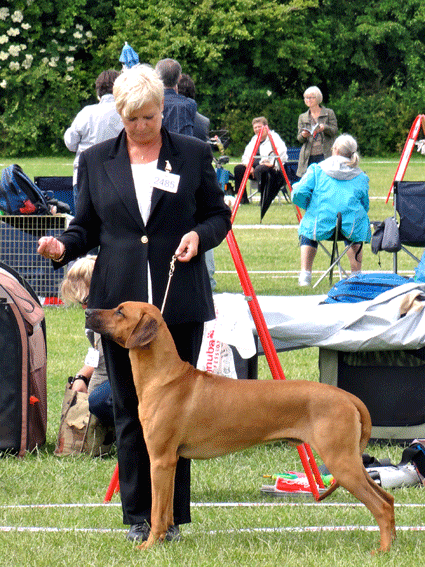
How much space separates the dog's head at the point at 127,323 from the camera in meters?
3.46

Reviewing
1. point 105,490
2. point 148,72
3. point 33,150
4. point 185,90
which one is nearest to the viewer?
point 148,72

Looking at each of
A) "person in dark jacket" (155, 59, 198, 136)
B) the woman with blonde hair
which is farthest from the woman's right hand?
the woman with blonde hair

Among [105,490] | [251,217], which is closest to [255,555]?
[105,490]

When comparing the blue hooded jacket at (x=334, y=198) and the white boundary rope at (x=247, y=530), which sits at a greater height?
the white boundary rope at (x=247, y=530)

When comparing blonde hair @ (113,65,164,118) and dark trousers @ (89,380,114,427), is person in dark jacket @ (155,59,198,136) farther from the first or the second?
blonde hair @ (113,65,164,118)

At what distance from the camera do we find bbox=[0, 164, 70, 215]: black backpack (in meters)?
8.88

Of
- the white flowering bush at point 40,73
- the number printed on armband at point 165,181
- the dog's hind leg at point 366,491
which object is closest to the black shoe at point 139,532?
the dog's hind leg at point 366,491

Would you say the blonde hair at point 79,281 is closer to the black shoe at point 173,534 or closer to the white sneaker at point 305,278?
the black shoe at point 173,534

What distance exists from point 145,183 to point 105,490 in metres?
1.63

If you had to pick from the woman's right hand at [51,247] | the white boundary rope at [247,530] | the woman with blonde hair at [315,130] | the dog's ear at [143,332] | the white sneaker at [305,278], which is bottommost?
the white sneaker at [305,278]

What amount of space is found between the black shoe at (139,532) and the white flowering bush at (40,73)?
3101 centimetres

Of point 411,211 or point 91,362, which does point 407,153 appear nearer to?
point 411,211

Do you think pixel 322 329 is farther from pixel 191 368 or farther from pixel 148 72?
pixel 148 72

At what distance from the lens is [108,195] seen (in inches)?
143
